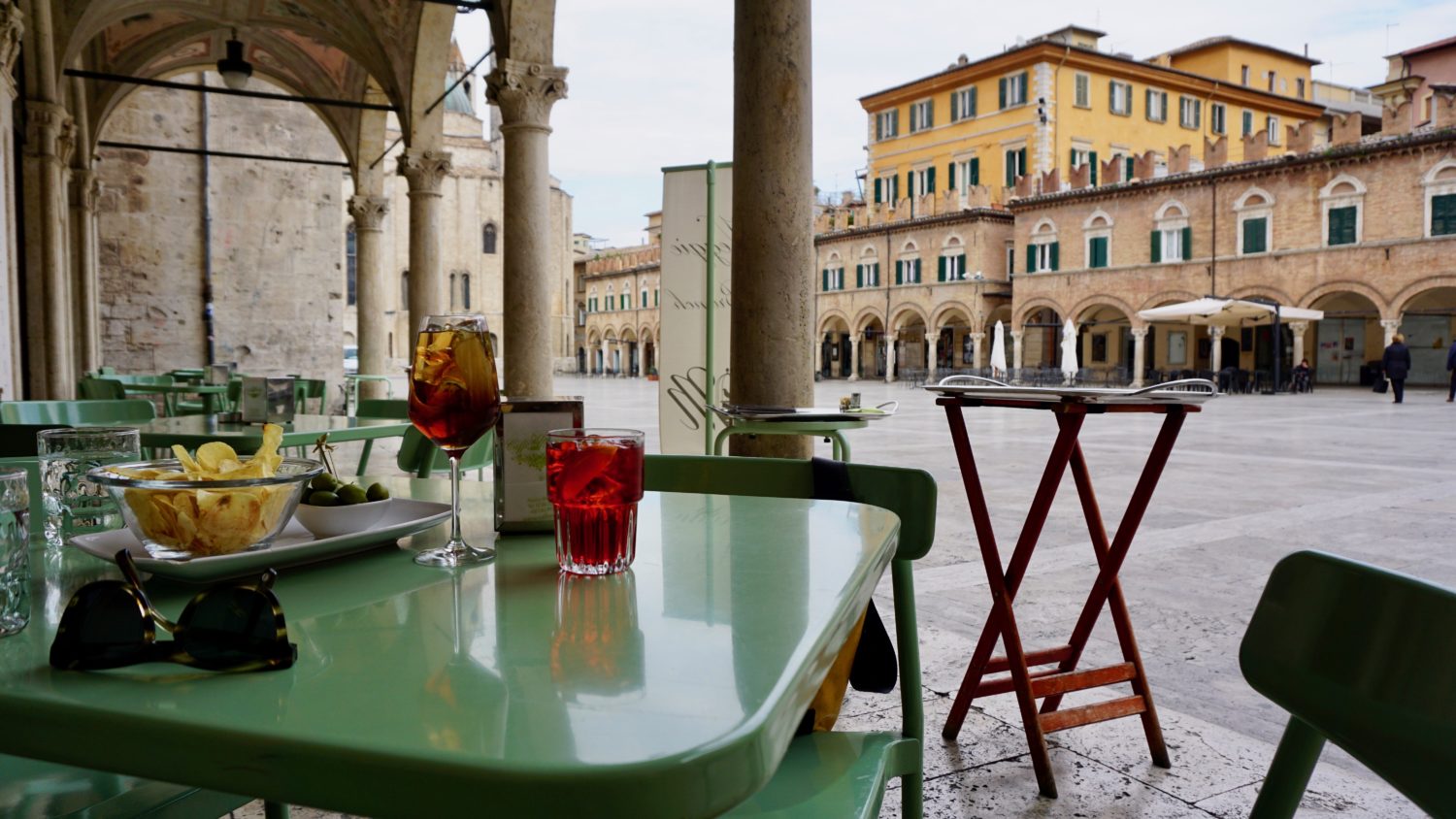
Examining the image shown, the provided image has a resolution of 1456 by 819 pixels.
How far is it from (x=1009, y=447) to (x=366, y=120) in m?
9.12

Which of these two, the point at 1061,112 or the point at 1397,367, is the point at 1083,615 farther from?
the point at 1061,112

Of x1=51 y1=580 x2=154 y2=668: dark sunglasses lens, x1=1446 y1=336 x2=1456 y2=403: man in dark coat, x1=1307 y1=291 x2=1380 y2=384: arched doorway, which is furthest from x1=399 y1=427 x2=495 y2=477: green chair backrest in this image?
x1=1307 y1=291 x2=1380 y2=384: arched doorway

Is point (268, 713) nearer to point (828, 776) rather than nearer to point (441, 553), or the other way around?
point (441, 553)

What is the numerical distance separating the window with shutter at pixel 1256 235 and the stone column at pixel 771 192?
27.2m

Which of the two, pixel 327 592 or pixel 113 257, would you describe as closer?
pixel 327 592

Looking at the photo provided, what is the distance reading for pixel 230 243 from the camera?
13.7 metres

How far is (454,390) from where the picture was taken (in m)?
1.07

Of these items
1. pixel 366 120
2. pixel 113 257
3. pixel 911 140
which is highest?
pixel 911 140

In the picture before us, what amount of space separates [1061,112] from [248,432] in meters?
36.0

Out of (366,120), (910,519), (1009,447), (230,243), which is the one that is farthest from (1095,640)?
(230,243)

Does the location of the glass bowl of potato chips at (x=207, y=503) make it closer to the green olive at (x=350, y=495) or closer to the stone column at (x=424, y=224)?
the green olive at (x=350, y=495)

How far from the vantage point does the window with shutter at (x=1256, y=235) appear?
26.5 m

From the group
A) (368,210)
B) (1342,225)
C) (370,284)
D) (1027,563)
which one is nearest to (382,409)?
(1027,563)

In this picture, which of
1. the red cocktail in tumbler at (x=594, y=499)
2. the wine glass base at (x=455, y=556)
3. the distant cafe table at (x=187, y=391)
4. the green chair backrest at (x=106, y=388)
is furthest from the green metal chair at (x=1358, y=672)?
the green chair backrest at (x=106, y=388)
